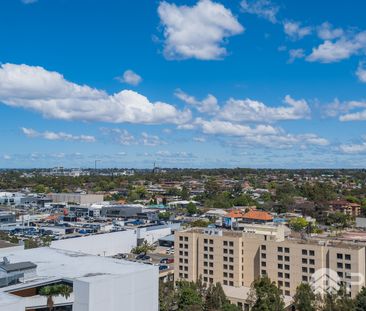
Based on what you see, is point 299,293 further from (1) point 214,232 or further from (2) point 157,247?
(2) point 157,247

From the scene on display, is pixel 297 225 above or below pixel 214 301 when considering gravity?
above

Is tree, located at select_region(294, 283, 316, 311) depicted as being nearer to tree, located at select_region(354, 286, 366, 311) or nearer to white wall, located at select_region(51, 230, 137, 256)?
tree, located at select_region(354, 286, 366, 311)

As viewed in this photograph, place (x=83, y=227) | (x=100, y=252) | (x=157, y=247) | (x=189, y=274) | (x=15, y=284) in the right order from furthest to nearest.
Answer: (x=83, y=227) → (x=157, y=247) → (x=100, y=252) → (x=189, y=274) → (x=15, y=284)

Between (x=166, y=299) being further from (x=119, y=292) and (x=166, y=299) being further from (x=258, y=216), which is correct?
(x=258, y=216)

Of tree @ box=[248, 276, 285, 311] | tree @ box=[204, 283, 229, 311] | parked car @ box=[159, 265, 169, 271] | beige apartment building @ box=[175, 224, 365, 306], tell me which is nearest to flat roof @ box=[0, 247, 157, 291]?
tree @ box=[204, 283, 229, 311]

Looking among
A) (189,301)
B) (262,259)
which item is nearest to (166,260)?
(262,259)


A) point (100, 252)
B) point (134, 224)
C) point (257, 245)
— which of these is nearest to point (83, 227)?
point (134, 224)
